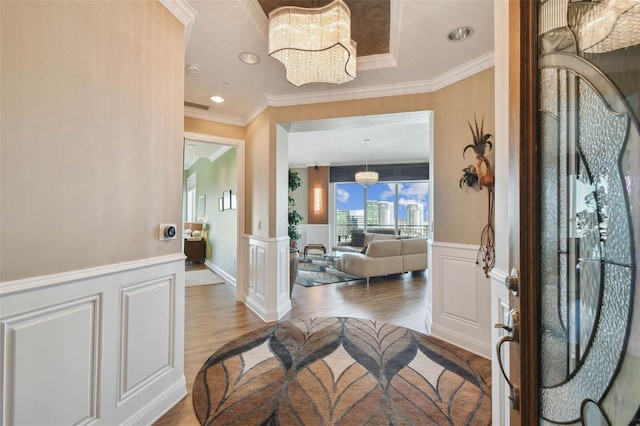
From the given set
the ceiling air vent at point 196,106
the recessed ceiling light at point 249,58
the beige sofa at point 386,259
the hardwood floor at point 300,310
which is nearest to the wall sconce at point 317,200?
the beige sofa at point 386,259

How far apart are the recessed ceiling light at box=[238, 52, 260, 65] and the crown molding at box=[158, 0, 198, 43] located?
51 centimetres

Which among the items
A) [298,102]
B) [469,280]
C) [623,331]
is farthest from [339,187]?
[623,331]

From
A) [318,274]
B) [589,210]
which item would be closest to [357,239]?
[318,274]

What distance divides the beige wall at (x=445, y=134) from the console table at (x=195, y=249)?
414 cm

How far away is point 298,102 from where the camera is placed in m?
3.35

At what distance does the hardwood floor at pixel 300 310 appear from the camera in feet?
7.63

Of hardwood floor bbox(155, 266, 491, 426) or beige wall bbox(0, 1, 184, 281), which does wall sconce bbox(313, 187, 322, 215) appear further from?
beige wall bbox(0, 1, 184, 281)

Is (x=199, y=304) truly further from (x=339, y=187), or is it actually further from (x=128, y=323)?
(x=339, y=187)

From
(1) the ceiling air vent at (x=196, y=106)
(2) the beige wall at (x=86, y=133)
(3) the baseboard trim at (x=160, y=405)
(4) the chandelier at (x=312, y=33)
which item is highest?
(1) the ceiling air vent at (x=196, y=106)

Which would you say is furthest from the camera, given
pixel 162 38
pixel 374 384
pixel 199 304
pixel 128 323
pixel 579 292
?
pixel 199 304

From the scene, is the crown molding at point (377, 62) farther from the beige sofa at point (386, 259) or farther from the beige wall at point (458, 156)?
the beige sofa at point (386, 259)

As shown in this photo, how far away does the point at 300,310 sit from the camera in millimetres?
3664

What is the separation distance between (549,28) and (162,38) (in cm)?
200

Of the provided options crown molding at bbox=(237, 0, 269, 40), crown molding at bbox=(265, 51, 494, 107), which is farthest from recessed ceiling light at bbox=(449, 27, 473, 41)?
crown molding at bbox=(237, 0, 269, 40)
